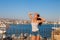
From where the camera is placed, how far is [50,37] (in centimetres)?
502

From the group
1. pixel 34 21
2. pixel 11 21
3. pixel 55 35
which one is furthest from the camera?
pixel 11 21

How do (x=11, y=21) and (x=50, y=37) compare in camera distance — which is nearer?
(x=50, y=37)

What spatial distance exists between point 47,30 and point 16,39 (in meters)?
1.10

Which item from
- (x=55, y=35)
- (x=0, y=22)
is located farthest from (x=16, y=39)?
(x=55, y=35)

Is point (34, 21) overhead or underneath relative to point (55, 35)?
overhead

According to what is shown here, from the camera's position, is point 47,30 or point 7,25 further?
point 47,30

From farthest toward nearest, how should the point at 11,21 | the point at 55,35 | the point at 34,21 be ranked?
1. the point at 11,21
2. the point at 55,35
3. the point at 34,21

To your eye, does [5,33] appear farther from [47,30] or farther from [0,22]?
[47,30]

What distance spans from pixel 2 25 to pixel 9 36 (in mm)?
313

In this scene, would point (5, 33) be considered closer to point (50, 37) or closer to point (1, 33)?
point (1, 33)

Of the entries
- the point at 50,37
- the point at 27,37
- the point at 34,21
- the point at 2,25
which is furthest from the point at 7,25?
the point at 34,21

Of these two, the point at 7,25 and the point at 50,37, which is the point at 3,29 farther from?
the point at 50,37

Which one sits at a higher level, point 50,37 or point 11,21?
point 11,21

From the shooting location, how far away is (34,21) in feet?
11.9
